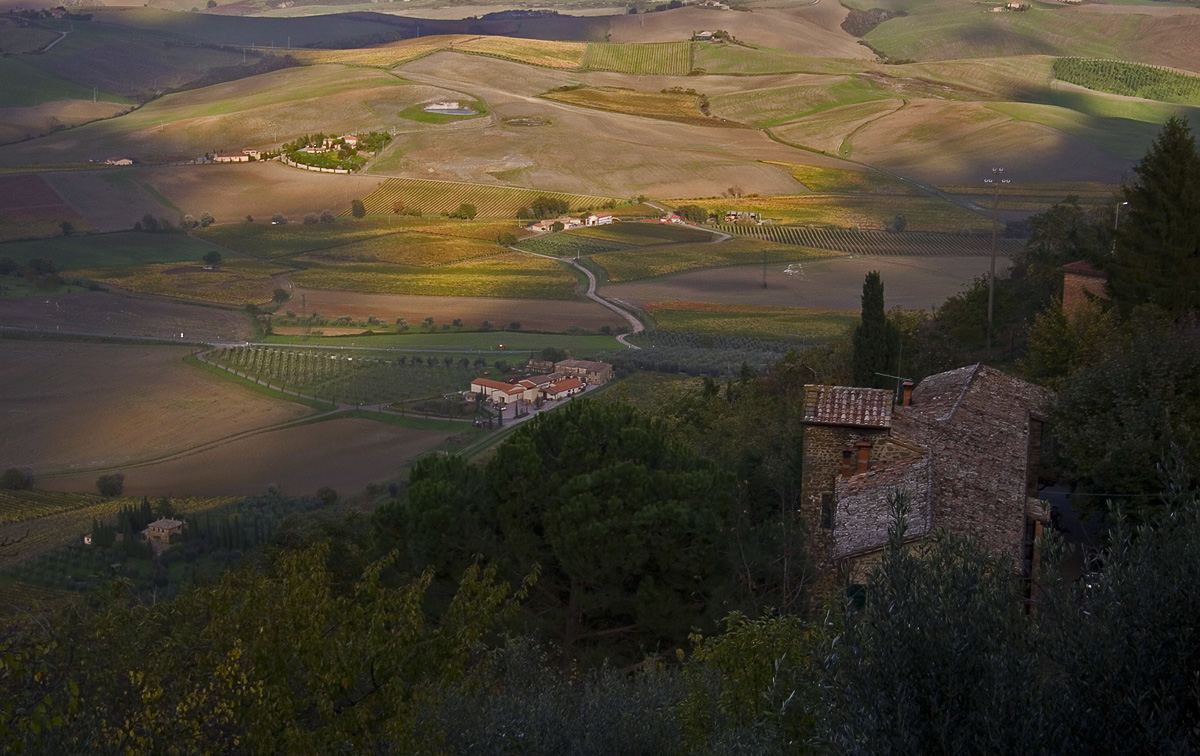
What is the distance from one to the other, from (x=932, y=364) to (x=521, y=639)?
19860 millimetres

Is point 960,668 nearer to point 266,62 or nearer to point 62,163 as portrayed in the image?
point 62,163

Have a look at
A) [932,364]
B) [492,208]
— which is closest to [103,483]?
[932,364]

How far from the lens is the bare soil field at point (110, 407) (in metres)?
41.7

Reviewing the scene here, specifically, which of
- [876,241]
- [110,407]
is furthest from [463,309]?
[876,241]

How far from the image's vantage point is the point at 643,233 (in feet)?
274

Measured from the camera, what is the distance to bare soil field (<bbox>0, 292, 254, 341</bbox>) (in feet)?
198

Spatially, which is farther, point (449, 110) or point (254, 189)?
point (449, 110)

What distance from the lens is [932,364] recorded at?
28656mm

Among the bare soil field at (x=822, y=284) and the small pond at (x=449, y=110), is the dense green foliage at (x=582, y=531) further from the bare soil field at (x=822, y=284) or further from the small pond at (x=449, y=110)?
the small pond at (x=449, y=110)

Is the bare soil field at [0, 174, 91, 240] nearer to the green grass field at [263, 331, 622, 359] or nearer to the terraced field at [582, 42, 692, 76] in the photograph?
the green grass field at [263, 331, 622, 359]

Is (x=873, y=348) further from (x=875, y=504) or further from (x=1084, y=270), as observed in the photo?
(x=875, y=504)

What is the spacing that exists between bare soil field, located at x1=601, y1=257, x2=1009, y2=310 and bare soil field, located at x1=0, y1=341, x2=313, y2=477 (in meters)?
25.8

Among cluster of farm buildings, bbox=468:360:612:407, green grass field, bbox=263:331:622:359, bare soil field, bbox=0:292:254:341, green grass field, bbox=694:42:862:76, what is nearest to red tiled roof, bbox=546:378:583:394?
cluster of farm buildings, bbox=468:360:612:407

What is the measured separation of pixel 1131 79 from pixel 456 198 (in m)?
96.1
